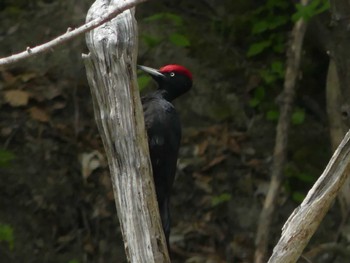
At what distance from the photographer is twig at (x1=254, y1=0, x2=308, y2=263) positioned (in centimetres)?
555

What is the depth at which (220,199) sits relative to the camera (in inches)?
248

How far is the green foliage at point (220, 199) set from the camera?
20.6 ft

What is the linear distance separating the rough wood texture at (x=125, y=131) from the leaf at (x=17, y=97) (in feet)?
9.79

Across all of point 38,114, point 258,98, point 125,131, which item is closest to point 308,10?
point 258,98

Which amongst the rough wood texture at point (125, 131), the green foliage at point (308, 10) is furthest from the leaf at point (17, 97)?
the rough wood texture at point (125, 131)

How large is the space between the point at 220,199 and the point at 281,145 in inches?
27.7

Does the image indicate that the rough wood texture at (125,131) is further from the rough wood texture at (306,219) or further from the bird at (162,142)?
the bird at (162,142)

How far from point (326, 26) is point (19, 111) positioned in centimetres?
203

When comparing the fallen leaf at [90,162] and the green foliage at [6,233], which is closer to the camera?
the green foliage at [6,233]

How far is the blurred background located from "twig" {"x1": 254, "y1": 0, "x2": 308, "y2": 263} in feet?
0.95

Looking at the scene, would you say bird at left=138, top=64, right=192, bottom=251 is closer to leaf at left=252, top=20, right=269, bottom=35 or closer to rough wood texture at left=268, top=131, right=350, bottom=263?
rough wood texture at left=268, top=131, right=350, bottom=263

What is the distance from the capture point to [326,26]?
21.0 feet

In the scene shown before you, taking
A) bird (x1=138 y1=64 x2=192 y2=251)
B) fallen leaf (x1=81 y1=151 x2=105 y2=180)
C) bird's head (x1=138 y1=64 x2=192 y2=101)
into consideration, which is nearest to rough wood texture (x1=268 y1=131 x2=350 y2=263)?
bird (x1=138 y1=64 x2=192 y2=251)

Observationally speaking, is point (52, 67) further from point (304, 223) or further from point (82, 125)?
point (304, 223)
